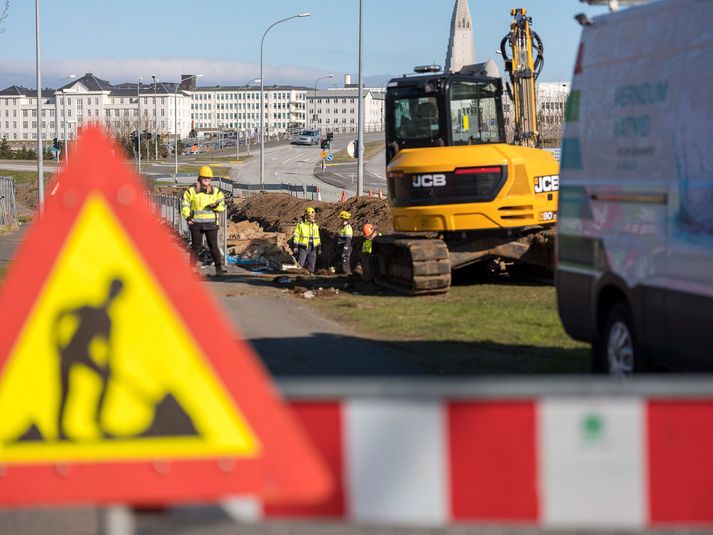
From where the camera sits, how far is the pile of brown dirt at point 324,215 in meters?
33.7

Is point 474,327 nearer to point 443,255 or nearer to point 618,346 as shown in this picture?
point 443,255

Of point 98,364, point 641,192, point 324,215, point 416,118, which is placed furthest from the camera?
point 324,215

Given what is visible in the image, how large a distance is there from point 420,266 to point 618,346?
10036 millimetres

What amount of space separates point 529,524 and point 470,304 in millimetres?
13986

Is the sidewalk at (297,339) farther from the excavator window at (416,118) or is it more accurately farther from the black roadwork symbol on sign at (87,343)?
the black roadwork symbol on sign at (87,343)

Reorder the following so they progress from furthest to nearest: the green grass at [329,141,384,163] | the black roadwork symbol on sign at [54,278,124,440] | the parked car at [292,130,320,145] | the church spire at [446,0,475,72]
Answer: the parked car at [292,130,320,145]
the green grass at [329,141,384,163]
the church spire at [446,0,475,72]
the black roadwork symbol on sign at [54,278,124,440]

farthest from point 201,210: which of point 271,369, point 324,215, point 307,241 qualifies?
point 324,215

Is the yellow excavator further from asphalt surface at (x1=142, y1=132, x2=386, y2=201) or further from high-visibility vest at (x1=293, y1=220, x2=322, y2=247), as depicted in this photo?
asphalt surface at (x1=142, y1=132, x2=386, y2=201)

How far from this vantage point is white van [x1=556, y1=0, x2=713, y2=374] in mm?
7715

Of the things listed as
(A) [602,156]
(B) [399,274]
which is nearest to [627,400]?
(A) [602,156]

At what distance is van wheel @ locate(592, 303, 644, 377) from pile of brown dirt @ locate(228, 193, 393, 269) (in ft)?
57.5

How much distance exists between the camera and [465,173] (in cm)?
1938

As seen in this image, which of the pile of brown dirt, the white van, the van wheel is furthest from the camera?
the pile of brown dirt

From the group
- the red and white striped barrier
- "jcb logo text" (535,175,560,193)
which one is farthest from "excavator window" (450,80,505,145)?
the red and white striped barrier
